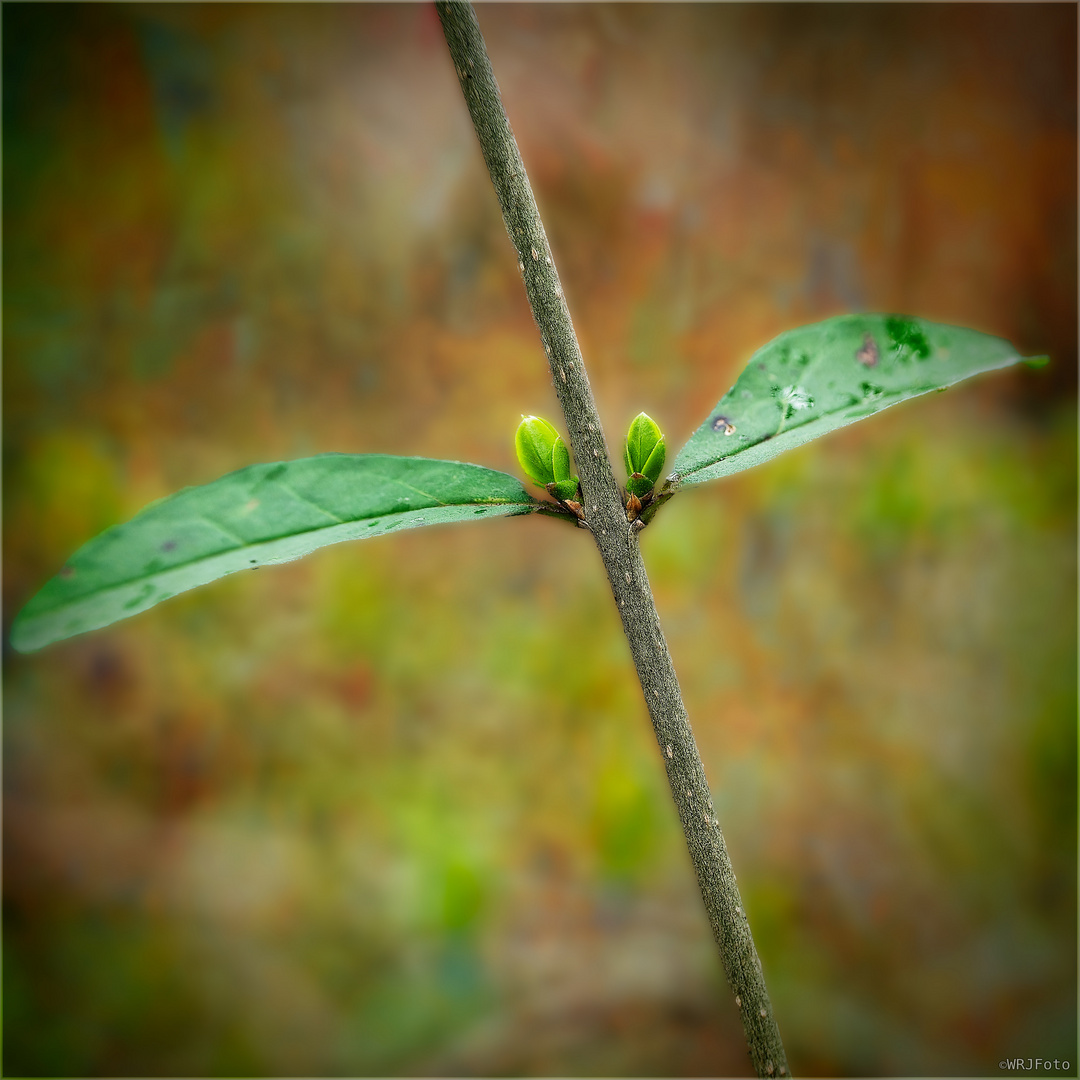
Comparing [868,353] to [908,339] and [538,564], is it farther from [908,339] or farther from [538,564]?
[538,564]

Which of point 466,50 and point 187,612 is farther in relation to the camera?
point 187,612

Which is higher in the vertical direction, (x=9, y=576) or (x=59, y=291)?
(x=59, y=291)

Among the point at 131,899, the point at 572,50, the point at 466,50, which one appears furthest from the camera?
the point at 572,50

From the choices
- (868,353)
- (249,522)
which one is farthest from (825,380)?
(249,522)

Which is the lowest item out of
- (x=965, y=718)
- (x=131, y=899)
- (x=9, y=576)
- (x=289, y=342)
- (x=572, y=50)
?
(x=965, y=718)

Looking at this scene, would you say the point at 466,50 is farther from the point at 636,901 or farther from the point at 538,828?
the point at 636,901

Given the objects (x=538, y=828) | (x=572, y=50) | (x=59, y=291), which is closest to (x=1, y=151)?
(x=59, y=291)

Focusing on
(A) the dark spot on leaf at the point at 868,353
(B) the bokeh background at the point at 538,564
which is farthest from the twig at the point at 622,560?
(B) the bokeh background at the point at 538,564
